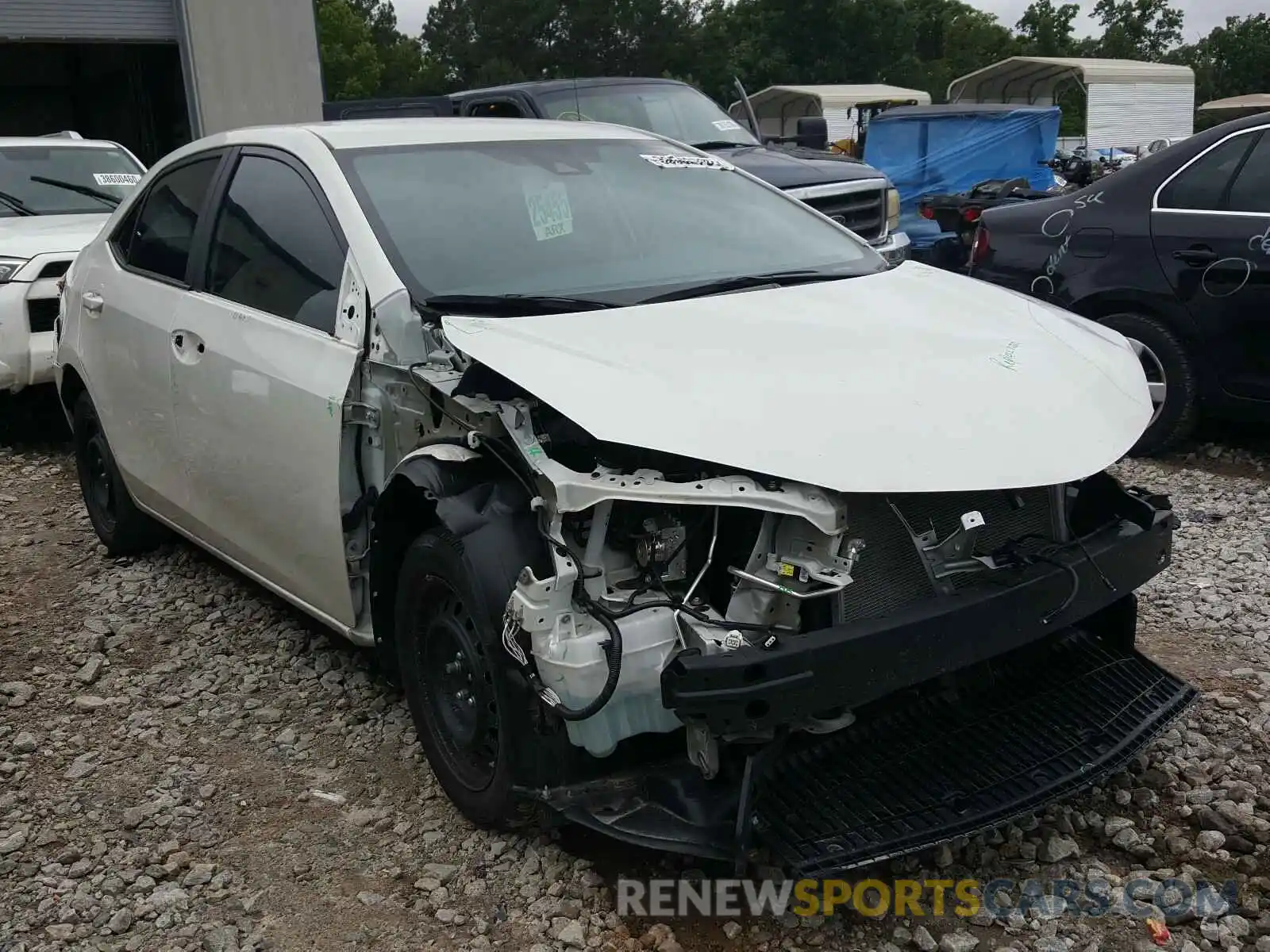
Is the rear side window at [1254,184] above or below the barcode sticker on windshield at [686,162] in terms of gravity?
below

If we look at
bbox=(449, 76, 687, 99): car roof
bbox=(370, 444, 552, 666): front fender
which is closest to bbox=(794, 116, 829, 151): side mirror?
bbox=(449, 76, 687, 99): car roof

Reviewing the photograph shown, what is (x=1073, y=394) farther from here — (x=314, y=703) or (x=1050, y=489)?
(x=314, y=703)

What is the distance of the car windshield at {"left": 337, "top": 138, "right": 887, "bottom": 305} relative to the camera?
347cm

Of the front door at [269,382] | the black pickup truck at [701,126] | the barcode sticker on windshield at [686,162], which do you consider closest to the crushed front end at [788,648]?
the front door at [269,382]

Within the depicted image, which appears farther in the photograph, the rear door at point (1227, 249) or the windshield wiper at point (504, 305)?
the rear door at point (1227, 249)

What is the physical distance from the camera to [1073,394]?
3037 millimetres

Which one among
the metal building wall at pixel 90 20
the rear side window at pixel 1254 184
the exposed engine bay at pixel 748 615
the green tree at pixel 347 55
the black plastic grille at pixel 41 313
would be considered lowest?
the exposed engine bay at pixel 748 615

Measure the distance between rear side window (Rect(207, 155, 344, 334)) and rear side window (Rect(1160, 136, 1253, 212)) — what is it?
14.4ft

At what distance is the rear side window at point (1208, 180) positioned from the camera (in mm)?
5953

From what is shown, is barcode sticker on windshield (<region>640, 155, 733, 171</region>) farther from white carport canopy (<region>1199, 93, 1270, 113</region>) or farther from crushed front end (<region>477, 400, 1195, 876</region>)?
white carport canopy (<region>1199, 93, 1270, 113</region>)

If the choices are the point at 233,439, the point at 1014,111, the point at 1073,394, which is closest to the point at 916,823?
the point at 1073,394

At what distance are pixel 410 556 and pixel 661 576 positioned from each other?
0.74 metres

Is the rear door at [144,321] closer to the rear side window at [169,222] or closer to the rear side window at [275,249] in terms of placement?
the rear side window at [169,222]

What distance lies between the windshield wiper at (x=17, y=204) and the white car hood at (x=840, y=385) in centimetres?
652
